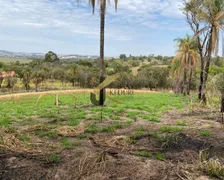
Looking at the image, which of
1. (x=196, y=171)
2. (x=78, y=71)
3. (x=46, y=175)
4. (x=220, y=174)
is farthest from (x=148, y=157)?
(x=78, y=71)

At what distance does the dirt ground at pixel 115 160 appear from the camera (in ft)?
12.7

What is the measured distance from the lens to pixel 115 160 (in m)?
4.36

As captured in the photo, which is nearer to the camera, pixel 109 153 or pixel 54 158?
pixel 54 158

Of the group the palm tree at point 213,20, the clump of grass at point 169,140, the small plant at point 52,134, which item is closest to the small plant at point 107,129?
the small plant at point 52,134

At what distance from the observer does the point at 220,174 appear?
13.0 feet

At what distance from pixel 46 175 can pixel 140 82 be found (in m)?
44.3

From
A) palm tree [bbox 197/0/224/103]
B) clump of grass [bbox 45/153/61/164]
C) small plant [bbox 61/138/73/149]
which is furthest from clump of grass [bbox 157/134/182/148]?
palm tree [bbox 197/0/224/103]

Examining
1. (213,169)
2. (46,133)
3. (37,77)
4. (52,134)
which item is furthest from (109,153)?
(37,77)

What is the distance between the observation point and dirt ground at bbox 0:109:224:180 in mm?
3875

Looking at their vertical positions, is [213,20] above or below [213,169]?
above

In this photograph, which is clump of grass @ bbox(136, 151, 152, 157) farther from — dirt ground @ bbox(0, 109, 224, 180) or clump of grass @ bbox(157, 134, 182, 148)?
clump of grass @ bbox(157, 134, 182, 148)

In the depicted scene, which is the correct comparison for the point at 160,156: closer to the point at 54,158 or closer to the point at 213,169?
the point at 213,169

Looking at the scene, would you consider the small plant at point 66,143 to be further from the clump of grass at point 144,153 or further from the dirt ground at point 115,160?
the clump of grass at point 144,153

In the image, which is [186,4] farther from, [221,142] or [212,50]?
[221,142]
